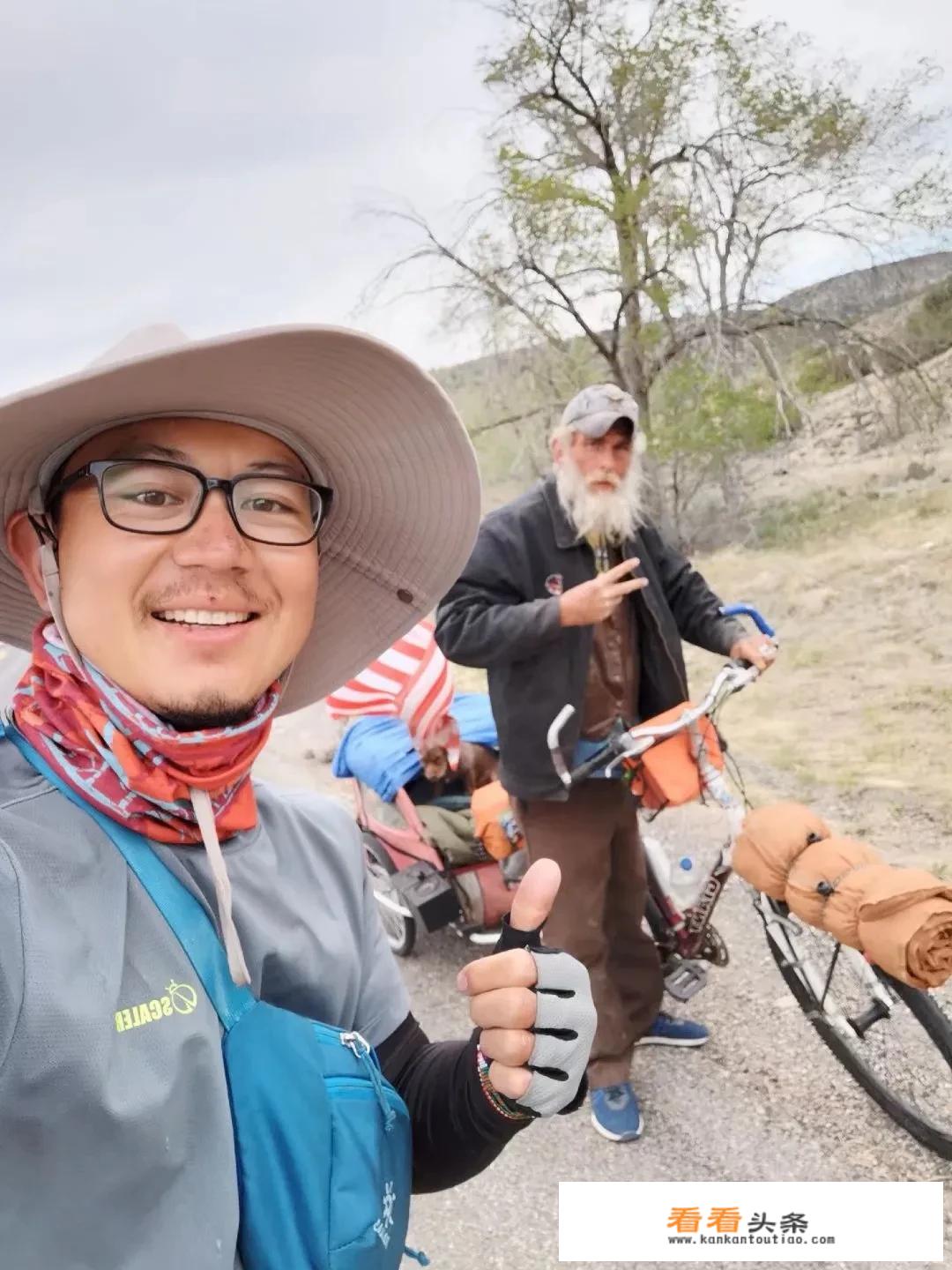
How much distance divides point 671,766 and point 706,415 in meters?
8.57

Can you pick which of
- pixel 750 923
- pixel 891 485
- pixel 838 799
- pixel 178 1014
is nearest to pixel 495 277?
pixel 891 485

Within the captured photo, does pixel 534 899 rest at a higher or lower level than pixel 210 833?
lower

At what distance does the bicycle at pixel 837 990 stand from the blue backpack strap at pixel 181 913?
1527 mm

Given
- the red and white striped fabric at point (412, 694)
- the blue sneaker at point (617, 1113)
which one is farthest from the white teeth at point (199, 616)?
the red and white striped fabric at point (412, 694)

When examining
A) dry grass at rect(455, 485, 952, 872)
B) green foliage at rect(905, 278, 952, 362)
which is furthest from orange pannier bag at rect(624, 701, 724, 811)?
green foliage at rect(905, 278, 952, 362)

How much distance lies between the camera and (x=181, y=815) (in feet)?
3.11

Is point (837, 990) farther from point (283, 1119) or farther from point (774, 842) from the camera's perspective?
point (283, 1119)

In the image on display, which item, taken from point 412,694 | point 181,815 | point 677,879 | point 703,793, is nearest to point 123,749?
point 181,815

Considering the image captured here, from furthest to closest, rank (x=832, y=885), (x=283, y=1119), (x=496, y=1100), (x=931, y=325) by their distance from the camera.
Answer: (x=931, y=325), (x=832, y=885), (x=496, y=1100), (x=283, y=1119)

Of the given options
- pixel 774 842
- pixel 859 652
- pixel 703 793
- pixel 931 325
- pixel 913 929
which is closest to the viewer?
pixel 913 929

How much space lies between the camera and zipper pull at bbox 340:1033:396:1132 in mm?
1000

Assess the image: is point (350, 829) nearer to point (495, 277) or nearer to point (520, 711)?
point (520, 711)

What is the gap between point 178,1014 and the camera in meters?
0.83

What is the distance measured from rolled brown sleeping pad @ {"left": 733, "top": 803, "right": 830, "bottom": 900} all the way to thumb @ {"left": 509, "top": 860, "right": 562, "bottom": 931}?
4.75 ft
